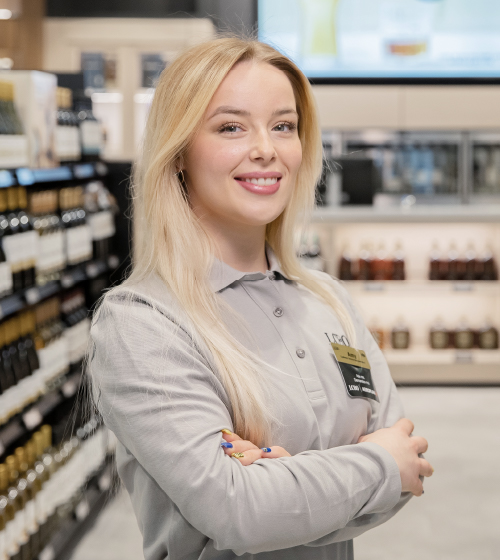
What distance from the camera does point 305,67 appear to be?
7316 mm

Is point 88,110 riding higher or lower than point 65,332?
higher

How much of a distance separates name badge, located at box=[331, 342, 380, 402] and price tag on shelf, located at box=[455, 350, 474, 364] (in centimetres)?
470

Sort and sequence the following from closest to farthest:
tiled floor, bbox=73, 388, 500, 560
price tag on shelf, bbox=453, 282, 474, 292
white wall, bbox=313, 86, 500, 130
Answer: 1. tiled floor, bbox=73, 388, 500, 560
2. price tag on shelf, bbox=453, 282, 474, 292
3. white wall, bbox=313, 86, 500, 130

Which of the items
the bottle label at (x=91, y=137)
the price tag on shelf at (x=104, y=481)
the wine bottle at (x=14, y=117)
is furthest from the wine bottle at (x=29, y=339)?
the bottle label at (x=91, y=137)

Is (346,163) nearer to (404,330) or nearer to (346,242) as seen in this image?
(346,242)

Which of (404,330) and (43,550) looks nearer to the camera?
(43,550)

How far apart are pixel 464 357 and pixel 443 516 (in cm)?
236

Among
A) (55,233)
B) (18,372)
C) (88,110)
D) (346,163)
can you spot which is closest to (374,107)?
(346,163)

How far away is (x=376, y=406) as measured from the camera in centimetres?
159

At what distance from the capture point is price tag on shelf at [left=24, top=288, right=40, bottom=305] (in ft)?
9.92

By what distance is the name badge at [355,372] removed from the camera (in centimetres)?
147

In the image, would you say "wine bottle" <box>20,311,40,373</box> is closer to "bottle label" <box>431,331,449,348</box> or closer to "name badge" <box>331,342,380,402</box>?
"name badge" <box>331,342,380,402</box>

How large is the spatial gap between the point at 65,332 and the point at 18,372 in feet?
1.90

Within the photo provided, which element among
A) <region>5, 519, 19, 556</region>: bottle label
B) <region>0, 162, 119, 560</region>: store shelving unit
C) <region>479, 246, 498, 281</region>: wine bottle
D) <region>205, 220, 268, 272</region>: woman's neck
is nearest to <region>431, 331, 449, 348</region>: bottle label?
<region>479, 246, 498, 281</region>: wine bottle
